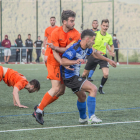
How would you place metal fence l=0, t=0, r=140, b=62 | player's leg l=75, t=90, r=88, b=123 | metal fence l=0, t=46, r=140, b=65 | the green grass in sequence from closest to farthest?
the green grass < player's leg l=75, t=90, r=88, b=123 < metal fence l=0, t=46, r=140, b=65 < metal fence l=0, t=0, r=140, b=62

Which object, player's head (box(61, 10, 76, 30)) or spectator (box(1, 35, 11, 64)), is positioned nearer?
player's head (box(61, 10, 76, 30))

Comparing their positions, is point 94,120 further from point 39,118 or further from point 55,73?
point 55,73

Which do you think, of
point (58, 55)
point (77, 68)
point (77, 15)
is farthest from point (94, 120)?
point (77, 15)

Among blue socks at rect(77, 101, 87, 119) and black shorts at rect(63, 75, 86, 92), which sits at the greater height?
black shorts at rect(63, 75, 86, 92)

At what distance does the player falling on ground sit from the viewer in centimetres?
552

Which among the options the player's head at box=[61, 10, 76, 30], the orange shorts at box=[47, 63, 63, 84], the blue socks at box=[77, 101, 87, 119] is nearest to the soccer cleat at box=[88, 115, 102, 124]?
the blue socks at box=[77, 101, 87, 119]

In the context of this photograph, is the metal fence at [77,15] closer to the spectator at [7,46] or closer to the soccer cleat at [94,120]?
the spectator at [7,46]

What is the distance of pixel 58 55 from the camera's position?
551 cm

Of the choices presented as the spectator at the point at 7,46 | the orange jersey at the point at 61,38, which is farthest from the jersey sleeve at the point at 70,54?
the spectator at the point at 7,46

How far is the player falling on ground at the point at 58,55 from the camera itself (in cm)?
552

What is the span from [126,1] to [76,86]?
26063mm

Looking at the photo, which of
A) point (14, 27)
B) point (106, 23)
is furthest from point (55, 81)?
point (14, 27)

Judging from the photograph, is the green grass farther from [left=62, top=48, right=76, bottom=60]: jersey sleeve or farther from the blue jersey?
[left=62, top=48, right=76, bottom=60]: jersey sleeve

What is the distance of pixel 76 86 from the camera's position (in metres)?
5.20
